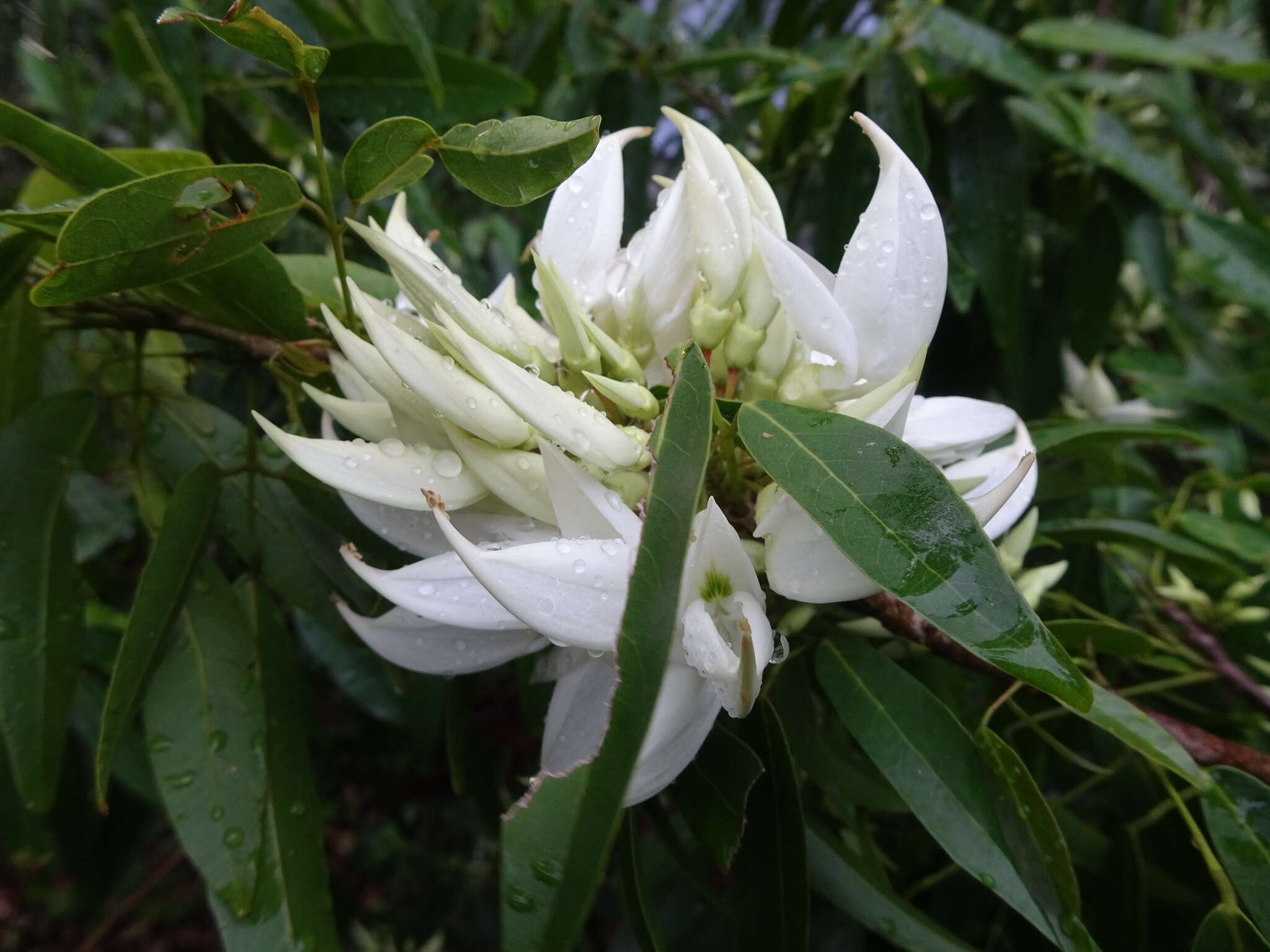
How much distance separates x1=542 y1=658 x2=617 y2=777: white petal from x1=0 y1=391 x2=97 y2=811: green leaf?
41cm

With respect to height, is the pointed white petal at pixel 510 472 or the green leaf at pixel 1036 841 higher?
the pointed white petal at pixel 510 472

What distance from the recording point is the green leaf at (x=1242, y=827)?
1.77 feet

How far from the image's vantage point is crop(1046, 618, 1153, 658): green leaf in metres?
0.60

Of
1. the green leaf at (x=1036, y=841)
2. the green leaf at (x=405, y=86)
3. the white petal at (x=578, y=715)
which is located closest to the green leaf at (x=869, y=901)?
the green leaf at (x=1036, y=841)

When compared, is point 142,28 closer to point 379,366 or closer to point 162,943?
point 379,366

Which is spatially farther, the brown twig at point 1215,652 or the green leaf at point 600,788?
the brown twig at point 1215,652

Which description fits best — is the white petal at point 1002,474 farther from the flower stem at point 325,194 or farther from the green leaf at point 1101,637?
the flower stem at point 325,194

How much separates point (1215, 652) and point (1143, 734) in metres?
0.42

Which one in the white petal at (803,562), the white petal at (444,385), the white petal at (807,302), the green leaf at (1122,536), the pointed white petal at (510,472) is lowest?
the green leaf at (1122,536)

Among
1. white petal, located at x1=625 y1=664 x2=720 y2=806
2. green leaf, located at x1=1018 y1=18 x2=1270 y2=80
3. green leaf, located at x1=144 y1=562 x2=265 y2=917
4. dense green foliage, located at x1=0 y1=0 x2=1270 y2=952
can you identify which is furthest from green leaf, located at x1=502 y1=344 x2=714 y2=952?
green leaf, located at x1=1018 y1=18 x2=1270 y2=80

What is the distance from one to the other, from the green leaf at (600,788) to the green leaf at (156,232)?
0.33 meters

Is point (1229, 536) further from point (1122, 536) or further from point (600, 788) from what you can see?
point (600, 788)

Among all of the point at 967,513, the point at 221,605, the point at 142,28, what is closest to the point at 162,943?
the point at 221,605

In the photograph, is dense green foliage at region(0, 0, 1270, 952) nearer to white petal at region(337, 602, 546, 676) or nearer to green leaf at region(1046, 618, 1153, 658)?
green leaf at region(1046, 618, 1153, 658)
